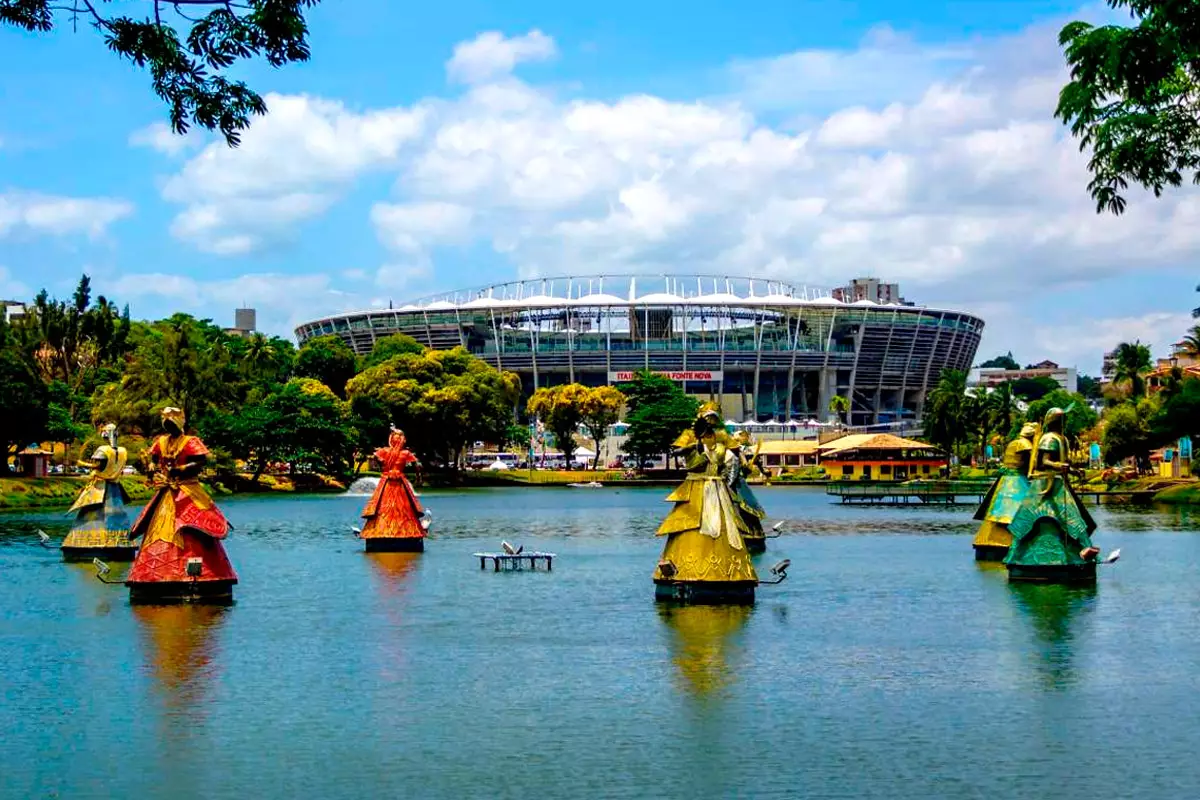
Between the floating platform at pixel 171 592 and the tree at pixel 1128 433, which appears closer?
the floating platform at pixel 171 592

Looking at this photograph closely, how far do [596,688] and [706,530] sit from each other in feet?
21.8

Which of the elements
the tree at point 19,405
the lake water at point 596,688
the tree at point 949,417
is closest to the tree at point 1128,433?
the tree at point 949,417

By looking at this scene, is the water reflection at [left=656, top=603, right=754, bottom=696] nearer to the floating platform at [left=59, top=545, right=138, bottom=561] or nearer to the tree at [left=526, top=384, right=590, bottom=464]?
the floating platform at [left=59, top=545, right=138, bottom=561]

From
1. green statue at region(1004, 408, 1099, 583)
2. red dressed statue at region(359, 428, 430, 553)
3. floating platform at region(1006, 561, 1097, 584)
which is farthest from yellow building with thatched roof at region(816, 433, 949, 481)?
green statue at region(1004, 408, 1099, 583)

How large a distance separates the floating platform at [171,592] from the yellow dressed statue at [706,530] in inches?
383

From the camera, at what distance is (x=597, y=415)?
145 m

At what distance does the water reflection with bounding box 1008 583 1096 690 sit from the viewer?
91.5 feet

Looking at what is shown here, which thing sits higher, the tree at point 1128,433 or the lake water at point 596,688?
the tree at point 1128,433

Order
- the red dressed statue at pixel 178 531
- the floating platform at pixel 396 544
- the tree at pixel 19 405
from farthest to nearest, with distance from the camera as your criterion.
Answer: the tree at pixel 19 405 < the floating platform at pixel 396 544 < the red dressed statue at pixel 178 531

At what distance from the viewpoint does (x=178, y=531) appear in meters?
32.5

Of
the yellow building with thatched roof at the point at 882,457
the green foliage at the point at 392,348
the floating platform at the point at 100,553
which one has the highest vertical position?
the green foliage at the point at 392,348

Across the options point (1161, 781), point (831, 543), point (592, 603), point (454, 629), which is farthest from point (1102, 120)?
point (831, 543)

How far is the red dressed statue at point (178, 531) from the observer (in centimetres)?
3206

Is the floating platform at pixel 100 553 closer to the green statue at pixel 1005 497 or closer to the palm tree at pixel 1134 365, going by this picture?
the green statue at pixel 1005 497
